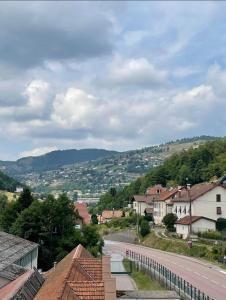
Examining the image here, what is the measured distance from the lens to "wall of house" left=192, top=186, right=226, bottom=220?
91688 mm

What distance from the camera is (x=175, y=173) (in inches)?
6668

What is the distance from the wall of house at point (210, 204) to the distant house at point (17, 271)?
43514 millimetres

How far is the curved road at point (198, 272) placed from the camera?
44250 millimetres

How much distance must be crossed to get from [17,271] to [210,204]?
204 feet

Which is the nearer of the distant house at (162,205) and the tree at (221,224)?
the tree at (221,224)

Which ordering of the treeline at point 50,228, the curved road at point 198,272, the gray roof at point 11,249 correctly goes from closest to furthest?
1. the gray roof at point 11,249
2. the curved road at point 198,272
3. the treeline at point 50,228

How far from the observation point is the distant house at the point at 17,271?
62.3 ft

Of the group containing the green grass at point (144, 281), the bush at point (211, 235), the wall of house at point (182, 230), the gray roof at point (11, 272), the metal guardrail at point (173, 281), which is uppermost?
the wall of house at point (182, 230)

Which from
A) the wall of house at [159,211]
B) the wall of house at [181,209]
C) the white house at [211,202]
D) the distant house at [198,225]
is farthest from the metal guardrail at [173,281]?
the wall of house at [159,211]

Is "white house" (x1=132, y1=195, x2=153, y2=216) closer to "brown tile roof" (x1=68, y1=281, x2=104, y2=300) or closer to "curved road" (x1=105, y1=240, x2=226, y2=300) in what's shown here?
"curved road" (x1=105, y1=240, x2=226, y2=300)

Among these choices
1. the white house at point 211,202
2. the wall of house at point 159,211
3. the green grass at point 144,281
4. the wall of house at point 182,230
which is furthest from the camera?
the wall of house at point 159,211

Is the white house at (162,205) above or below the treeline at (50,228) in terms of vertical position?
above

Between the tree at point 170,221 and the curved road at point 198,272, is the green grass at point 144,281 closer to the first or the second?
the curved road at point 198,272

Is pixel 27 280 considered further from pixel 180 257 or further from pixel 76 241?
pixel 180 257
